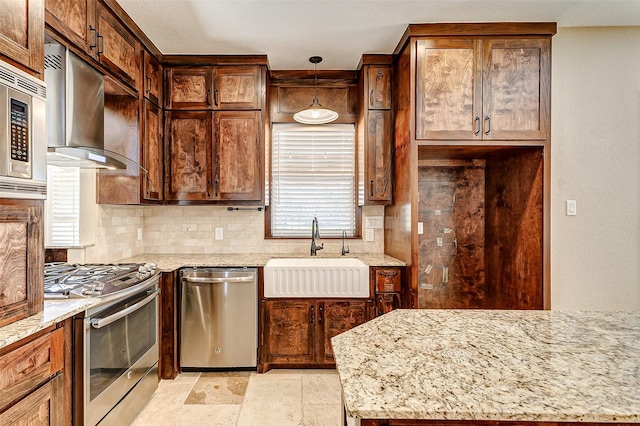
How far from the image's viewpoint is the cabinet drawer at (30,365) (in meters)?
1.18

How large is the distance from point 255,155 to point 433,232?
1748mm

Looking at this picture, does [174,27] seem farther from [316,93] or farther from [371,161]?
[371,161]

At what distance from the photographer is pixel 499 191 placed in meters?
2.95

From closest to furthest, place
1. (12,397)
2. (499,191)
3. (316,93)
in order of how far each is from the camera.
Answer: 1. (12,397)
2. (499,191)
3. (316,93)

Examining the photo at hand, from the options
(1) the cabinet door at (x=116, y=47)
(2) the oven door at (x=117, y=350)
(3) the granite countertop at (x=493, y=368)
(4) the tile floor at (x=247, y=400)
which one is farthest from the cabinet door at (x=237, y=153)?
(3) the granite countertop at (x=493, y=368)

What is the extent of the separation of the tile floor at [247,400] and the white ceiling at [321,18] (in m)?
2.65

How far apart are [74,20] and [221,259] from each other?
1870 millimetres

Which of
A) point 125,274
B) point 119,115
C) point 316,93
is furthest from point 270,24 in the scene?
point 125,274

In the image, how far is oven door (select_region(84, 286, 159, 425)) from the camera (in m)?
1.66

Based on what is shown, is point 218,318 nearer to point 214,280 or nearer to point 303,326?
point 214,280

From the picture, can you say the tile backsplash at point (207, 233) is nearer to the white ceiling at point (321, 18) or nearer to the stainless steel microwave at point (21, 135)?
the white ceiling at point (321, 18)

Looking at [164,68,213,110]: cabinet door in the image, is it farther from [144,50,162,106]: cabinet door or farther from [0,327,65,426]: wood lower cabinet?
[0,327,65,426]: wood lower cabinet

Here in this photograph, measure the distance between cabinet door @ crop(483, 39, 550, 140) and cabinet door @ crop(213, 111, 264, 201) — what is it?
1851 millimetres

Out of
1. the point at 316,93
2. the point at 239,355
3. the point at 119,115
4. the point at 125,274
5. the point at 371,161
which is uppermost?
the point at 316,93
